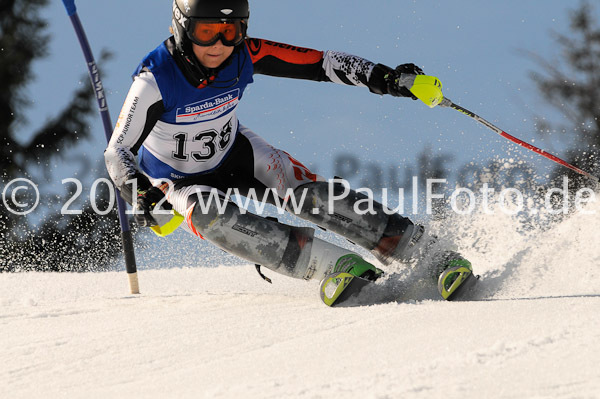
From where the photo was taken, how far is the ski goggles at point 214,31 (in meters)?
3.57

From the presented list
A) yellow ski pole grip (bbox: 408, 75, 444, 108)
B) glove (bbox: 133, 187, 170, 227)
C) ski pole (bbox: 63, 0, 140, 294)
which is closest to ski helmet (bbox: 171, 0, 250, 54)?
glove (bbox: 133, 187, 170, 227)

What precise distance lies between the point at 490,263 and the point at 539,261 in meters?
0.47

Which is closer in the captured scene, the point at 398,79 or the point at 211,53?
the point at 211,53

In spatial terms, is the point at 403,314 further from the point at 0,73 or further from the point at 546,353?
the point at 0,73

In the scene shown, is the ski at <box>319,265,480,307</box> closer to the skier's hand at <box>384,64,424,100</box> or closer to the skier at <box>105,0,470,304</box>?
the skier at <box>105,0,470,304</box>

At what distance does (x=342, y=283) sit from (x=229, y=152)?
1.17 meters

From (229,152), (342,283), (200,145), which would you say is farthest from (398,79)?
(342,283)

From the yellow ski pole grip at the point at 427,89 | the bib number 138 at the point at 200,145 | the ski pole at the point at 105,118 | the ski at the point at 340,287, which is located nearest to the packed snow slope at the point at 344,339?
the ski at the point at 340,287

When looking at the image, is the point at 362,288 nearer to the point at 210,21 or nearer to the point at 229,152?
the point at 229,152

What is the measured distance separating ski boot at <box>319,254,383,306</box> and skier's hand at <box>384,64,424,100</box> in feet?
3.86

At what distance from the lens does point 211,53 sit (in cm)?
366

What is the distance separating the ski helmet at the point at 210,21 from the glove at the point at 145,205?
0.88 metres

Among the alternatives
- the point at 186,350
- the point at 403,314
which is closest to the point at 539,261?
the point at 403,314

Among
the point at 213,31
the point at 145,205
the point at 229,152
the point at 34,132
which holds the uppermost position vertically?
the point at 213,31
